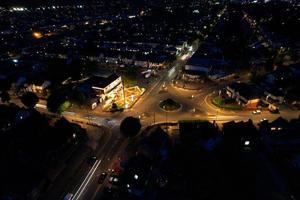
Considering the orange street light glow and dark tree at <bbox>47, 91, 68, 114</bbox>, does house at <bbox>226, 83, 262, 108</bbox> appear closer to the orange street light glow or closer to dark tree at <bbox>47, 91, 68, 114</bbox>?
dark tree at <bbox>47, 91, 68, 114</bbox>

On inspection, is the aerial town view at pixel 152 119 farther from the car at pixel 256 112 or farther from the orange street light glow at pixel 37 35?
the orange street light glow at pixel 37 35

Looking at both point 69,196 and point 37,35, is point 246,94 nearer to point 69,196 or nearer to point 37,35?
point 69,196

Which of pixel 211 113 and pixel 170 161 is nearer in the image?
pixel 170 161

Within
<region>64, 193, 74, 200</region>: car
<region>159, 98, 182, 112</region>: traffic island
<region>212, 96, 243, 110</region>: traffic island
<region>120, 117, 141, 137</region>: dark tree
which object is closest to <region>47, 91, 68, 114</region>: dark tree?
<region>120, 117, 141, 137</region>: dark tree

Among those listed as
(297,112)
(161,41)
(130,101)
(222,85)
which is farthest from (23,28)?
(297,112)

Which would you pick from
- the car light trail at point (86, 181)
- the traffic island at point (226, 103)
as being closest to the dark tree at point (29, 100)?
the car light trail at point (86, 181)

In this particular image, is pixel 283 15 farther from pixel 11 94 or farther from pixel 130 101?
pixel 11 94
